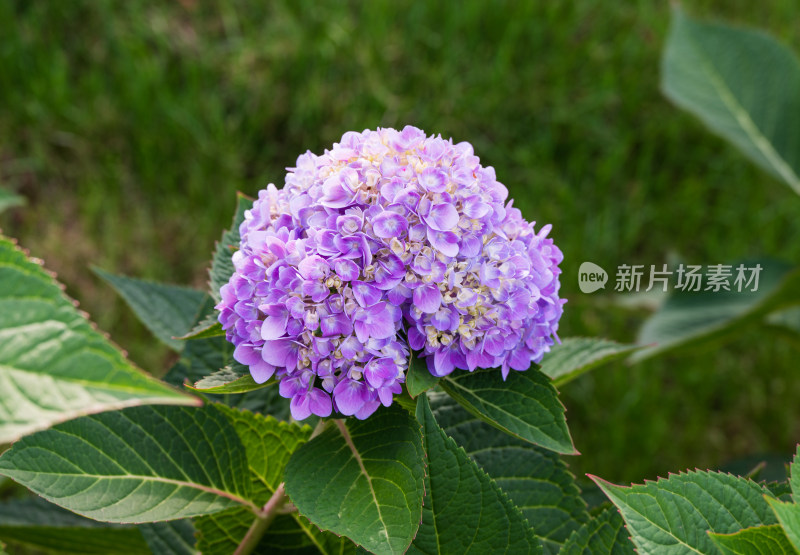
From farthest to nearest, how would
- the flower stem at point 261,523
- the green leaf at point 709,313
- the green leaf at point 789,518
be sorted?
the green leaf at point 709,313
the flower stem at point 261,523
the green leaf at point 789,518

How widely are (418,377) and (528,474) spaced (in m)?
0.31

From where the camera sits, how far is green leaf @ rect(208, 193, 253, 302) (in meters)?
1.01

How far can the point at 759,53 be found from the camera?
2.08 m

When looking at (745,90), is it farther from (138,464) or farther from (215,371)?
(138,464)

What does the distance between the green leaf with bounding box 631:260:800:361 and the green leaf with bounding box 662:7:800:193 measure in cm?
27

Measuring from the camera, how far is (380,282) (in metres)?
0.81

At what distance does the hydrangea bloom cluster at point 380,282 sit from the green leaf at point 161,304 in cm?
41

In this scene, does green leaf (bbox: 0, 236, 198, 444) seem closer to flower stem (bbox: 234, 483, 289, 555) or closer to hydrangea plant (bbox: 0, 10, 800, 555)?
hydrangea plant (bbox: 0, 10, 800, 555)

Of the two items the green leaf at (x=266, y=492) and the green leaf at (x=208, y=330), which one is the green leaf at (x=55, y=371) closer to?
the green leaf at (x=208, y=330)

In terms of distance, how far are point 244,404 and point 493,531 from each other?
0.46m

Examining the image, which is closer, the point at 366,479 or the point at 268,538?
the point at 366,479

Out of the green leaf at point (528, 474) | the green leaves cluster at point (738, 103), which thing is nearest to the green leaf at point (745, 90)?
the green leaves cluster at point (738, 103)

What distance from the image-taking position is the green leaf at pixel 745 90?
2053 millimetres

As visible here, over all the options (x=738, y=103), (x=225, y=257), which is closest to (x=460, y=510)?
(x=225, y=257)
